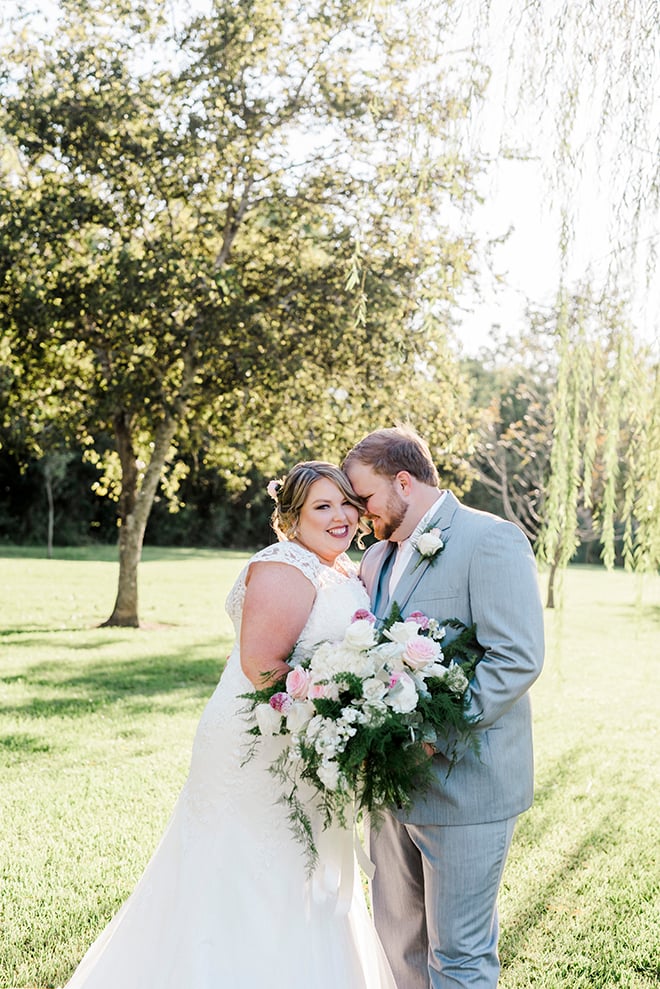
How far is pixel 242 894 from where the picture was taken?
3.16 metres

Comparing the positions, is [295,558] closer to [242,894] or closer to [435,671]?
[435,671]

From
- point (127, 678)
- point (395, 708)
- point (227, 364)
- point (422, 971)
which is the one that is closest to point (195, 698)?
point (127, 678)

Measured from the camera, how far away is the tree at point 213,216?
42.1 feet

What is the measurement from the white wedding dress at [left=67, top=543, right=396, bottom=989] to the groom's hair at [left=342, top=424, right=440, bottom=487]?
362 mm

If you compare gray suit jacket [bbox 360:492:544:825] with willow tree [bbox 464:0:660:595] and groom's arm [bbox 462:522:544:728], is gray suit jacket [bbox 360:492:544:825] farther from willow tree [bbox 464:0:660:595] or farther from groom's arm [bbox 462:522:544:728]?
willow tree [bbox 464:0:660:595]

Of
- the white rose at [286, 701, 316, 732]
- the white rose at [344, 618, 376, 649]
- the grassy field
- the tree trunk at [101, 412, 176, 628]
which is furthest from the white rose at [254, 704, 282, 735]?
the tree trunk at [101, 412, 176, 628]

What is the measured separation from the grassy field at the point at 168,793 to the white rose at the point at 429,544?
2.08ft

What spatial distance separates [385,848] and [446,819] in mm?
531

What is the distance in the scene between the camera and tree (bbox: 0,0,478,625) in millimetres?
12836

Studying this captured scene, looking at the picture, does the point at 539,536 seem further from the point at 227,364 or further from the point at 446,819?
the point at 227,364

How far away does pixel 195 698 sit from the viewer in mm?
10438

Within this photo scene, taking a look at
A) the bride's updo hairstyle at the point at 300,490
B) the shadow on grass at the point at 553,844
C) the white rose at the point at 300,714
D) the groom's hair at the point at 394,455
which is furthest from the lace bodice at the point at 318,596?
the shadow on grass at the point at 553,844

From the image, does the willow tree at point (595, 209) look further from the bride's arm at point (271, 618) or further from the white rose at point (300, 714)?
the white rose at point (300, 714)

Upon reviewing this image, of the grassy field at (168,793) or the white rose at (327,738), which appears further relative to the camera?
the grassy field at (168,793)
